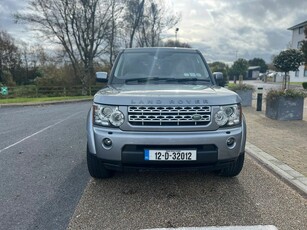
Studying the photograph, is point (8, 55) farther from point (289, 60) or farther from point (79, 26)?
point (289, 60)

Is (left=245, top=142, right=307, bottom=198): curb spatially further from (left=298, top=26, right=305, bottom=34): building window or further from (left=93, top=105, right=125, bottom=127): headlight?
(left=298, top=26, right=305, bottom=34): building window

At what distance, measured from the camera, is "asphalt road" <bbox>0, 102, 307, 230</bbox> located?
9.44ft

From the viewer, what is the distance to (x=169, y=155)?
3072 mm

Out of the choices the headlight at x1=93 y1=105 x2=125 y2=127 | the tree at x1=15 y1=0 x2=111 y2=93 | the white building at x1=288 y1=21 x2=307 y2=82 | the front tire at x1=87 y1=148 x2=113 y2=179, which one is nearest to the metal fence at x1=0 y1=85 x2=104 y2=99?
the tree at x1=15 y1=0 x2=111 y2=93

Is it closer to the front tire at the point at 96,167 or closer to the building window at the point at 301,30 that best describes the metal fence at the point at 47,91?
the front tire at the point at 96,167

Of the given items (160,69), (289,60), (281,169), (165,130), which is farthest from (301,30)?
(165,130)

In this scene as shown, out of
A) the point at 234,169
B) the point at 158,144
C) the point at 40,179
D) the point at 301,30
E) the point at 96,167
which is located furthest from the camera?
the point at 301,30

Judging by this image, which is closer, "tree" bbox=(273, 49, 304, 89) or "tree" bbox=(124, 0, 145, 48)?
"tree" bbox=(273, 49, 304, 89)

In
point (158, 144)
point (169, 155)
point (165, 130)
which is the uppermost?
point (165, 130)

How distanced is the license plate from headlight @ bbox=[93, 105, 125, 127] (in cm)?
49

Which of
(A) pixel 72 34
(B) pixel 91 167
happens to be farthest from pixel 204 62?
(A) pixel 72 34

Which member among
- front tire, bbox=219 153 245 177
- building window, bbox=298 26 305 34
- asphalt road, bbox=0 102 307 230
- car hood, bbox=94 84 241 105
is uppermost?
building window, bbox=298 26 305 34

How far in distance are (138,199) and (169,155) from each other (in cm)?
76

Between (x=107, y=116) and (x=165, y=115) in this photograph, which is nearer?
(x=165, y=115)
